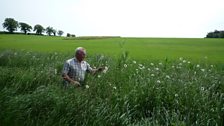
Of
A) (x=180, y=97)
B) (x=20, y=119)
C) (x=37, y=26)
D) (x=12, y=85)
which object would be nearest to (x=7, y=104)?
(x=20, y=119)

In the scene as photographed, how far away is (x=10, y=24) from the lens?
344ft

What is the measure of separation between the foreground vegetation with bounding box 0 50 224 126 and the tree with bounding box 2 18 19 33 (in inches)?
3939

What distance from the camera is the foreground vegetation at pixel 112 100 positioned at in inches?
235

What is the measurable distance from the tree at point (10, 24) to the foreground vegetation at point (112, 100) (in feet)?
328

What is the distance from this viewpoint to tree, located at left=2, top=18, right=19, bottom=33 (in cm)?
10481

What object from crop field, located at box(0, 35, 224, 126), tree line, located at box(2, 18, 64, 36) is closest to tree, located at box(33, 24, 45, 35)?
tree line, located at box(2, 18, 64, 36)

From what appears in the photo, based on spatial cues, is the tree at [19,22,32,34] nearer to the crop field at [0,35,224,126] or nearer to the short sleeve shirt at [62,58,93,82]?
the crop field at [0,35,224,126]

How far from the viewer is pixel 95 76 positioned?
9.41 metres

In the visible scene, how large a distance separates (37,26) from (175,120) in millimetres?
105992

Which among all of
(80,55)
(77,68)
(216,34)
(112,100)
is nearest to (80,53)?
(80,55)

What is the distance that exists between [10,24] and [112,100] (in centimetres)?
10245

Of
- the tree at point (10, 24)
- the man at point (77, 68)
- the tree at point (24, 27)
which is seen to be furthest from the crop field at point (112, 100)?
the tree at point (24, 27)

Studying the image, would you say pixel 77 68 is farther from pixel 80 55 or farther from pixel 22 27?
pixel 22 27

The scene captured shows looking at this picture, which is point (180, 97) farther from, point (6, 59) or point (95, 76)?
point (6, 59)
